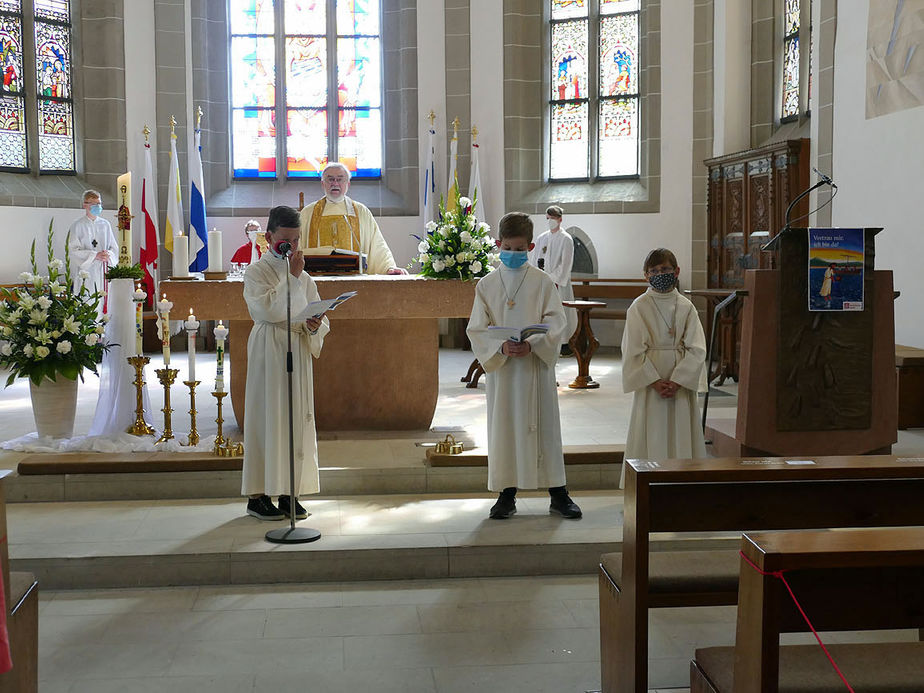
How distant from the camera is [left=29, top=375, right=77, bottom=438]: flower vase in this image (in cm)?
659

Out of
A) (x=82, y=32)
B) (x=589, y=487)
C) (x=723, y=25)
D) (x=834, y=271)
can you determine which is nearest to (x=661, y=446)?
(x=589, y=487)

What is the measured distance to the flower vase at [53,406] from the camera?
6.59 metres

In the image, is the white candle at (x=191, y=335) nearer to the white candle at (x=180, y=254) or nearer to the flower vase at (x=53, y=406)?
the white candle at (x=180, y=254)

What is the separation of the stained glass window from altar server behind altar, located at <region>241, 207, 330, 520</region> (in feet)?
28.5

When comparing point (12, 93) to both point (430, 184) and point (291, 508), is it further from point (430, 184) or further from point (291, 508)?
point (291, 508)

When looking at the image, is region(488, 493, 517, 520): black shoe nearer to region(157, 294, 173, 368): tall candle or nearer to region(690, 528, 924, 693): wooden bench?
region(157, 294, 173, 368): tall candle

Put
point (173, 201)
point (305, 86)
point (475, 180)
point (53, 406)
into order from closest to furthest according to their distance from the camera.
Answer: point (53, 406) < point (173, 201) < point (475, 180) < point (305, 86)

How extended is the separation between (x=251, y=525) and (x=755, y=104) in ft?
27.8

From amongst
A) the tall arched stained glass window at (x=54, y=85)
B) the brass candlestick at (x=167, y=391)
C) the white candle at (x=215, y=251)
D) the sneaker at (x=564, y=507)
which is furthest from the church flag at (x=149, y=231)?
the sneaker at (x=564, y=507)

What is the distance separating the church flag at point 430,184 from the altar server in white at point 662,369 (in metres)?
8.18

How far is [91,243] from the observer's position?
1210 cm

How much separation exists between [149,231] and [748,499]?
1076 cm

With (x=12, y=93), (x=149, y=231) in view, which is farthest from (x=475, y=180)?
(x=12, y=93)

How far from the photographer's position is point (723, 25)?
38.4ft
